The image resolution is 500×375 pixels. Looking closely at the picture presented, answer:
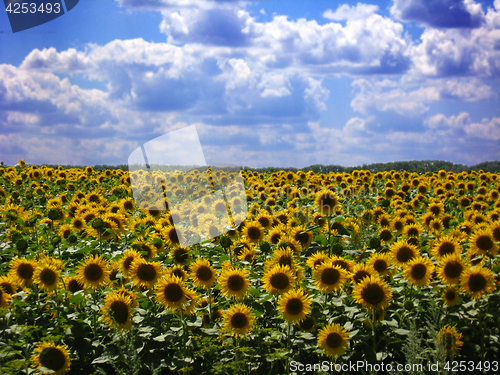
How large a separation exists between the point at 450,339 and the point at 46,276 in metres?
5.56

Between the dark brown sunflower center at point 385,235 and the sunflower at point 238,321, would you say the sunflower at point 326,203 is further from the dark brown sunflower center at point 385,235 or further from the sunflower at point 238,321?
the sunflower at point 238,321

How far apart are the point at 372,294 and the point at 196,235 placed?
3602 millimetres

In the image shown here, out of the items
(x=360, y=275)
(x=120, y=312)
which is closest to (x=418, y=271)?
(x=360, y=275)

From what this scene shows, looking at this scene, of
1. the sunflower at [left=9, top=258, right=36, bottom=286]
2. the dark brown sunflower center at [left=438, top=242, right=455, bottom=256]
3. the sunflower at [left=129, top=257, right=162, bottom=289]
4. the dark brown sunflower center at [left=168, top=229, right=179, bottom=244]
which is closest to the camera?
the sunflower at [left=129, top=257, right=162, bottom=289]

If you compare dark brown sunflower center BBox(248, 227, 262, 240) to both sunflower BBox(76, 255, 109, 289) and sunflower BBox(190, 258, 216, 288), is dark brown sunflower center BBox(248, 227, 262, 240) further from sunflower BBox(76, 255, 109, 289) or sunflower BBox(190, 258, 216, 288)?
sunflower BBox(76, 255, 109, 289)

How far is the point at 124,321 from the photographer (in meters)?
5.14

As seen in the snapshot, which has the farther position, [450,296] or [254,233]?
[254,233]

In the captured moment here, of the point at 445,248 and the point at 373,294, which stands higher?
the point at 445,248

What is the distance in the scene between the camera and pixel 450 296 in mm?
5762

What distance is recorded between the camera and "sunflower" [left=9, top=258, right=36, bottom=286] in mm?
6066

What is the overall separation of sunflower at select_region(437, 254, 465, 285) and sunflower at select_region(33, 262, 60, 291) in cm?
551

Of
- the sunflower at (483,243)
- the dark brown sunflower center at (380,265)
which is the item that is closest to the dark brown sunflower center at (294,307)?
the dark brown sunflower center at (380,265)

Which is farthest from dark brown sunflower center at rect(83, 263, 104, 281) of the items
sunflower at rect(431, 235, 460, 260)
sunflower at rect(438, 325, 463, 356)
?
sunflower at rect(431, 235, 460, 260)

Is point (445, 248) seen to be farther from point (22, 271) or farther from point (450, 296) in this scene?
point (22, 271)
